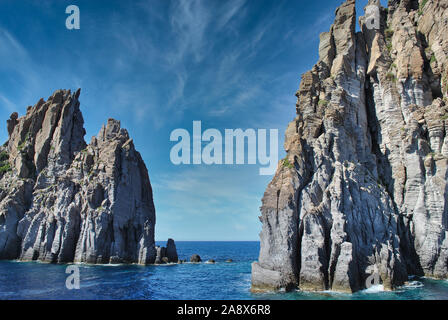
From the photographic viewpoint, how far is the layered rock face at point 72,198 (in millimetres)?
67875

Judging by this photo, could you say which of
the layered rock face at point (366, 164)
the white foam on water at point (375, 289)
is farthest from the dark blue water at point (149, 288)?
the layered rock face at point (366, 164)

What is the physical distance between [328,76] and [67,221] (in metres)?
63.4

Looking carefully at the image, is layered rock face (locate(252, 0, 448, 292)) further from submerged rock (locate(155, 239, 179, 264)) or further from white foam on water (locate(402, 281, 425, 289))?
submerged rock (locate(155, 239, 179, 264))

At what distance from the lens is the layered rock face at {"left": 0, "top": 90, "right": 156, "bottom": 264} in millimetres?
67875

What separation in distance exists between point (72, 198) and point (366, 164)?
65.7 m

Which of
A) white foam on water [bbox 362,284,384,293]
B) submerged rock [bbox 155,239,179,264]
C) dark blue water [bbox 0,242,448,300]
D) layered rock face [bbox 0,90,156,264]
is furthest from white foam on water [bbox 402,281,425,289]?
submerged rock [bbox 155,239,179,264]

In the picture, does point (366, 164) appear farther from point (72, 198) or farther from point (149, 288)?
point (72, 198)

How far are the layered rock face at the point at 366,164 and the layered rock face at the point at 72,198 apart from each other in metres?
43.6

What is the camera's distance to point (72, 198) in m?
73.4

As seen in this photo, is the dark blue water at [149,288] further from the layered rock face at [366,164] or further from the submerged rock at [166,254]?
the submerged rock at [166,254]

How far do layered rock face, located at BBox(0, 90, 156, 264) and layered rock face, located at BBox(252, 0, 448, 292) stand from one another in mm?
43634

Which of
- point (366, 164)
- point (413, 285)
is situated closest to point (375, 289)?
point (413, 285)

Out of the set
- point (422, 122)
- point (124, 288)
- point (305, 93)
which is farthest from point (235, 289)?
point (422, 122)

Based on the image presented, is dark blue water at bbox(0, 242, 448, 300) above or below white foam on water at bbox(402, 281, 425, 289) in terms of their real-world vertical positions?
below
